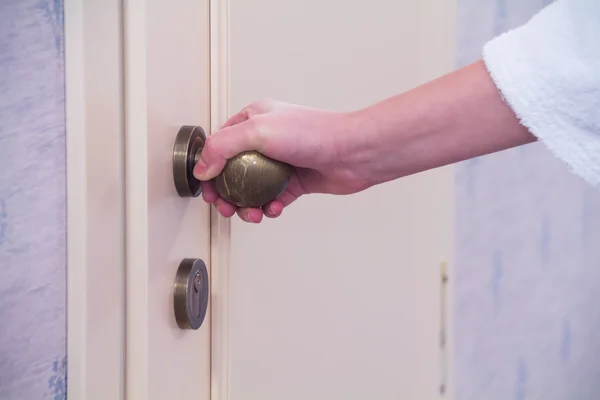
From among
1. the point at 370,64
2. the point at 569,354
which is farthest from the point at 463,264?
the point at 569,354

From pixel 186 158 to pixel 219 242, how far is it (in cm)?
12

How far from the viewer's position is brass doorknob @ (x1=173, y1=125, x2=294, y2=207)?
1.36ft

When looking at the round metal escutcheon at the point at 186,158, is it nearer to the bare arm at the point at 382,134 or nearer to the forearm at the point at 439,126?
the bare arm at the point at 382,134

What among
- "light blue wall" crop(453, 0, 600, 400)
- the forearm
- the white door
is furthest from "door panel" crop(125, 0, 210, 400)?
"light blue wall" crop(453, 0, 600, 400)

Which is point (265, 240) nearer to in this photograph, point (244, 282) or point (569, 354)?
point (244, 282)

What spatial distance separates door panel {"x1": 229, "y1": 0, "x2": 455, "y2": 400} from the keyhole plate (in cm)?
7

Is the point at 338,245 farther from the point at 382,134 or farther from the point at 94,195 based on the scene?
the point at 94,195

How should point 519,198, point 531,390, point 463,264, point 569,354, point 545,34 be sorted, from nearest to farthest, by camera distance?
point 545,34 < point 463,264 < point 519,198 < point 531,390 < point 569,354

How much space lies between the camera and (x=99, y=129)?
1.13 feet

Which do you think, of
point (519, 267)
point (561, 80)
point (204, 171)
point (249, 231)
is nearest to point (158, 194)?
point (204, 171)

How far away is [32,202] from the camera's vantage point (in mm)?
336

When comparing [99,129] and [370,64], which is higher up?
[370,64]

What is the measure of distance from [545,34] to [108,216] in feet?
1.07

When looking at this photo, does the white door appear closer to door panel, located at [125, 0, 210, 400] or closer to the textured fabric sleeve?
door panel, located at [125, 0, 210, 400]
